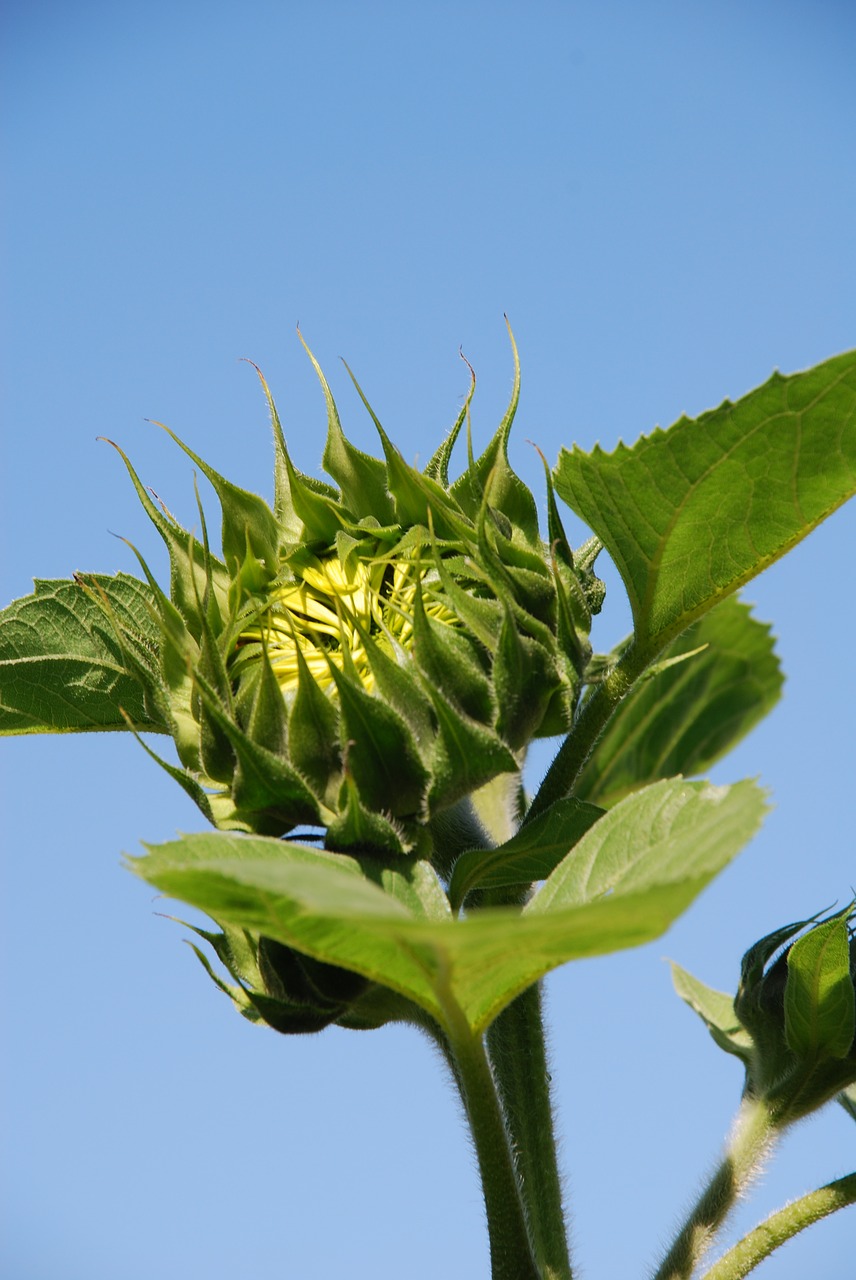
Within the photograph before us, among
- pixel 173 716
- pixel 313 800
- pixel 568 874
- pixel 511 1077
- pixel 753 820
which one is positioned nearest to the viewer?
pixel 753 820

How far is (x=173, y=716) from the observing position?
85.3 inches

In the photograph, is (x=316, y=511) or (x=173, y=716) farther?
(x=316, y=511)

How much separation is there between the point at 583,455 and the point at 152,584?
29.2 inches

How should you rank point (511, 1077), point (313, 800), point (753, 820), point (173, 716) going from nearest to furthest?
point (753, 820)
point (313, 800)
point (173, 716)
point (511, 1077)

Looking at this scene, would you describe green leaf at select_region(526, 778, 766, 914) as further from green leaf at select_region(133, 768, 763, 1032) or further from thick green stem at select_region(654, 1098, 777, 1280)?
thick green stem at select_region(654, 1098, 777, 1280)

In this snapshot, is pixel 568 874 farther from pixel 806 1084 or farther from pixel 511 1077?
pixel 806 1084

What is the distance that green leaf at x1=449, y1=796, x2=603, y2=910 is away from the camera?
80.5 inches

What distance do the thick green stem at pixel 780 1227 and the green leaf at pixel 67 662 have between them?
1.41m

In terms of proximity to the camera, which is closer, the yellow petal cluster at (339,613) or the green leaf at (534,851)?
the green leaf at (534,851)

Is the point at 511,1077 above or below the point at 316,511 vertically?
below

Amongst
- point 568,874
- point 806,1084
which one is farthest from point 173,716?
point 806,1084

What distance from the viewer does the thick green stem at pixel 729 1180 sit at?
92.4 inches

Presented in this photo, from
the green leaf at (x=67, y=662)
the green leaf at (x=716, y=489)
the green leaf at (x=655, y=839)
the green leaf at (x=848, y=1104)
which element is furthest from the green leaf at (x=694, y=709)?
the green leaf at (x=67, y=662)

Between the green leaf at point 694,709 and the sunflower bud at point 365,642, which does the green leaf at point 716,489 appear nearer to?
the sunflower bud at point 365,642
